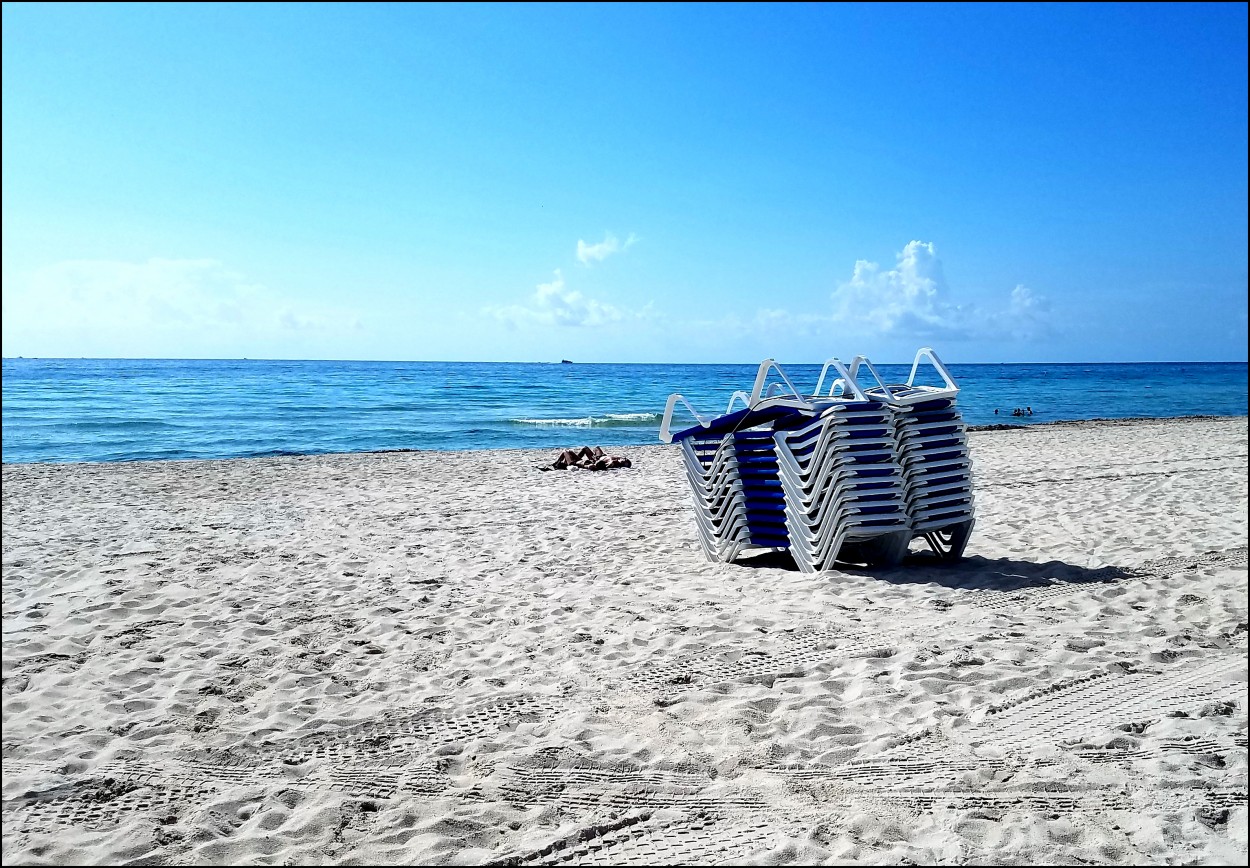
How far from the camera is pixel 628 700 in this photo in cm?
414

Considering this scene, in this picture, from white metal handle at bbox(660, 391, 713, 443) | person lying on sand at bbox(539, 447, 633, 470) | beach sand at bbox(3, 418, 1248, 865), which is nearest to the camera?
beach sand at bbox(3, 418, 1248, 865)

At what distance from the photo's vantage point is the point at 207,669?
4.57 m

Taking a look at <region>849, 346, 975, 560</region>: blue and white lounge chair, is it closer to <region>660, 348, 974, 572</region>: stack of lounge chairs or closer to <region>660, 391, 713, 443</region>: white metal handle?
<region>660, 348, 974, 572</region>: stack of lounge chairs

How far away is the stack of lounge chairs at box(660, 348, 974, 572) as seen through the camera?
20.4 feet

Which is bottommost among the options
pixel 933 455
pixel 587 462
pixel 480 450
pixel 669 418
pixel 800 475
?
pixel 480 450

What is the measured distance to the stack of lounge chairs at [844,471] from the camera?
20.4ft

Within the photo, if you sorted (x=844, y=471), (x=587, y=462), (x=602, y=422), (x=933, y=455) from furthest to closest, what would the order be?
(x=602, y=422) → (x=587, y=462) → (x=933, y=455) → (x=844, y=471)

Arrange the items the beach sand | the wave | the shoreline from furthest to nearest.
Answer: the wave
the shoreline
the beach sand

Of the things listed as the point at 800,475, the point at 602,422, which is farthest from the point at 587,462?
the point at 602,422

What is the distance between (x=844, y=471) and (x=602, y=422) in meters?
22.0

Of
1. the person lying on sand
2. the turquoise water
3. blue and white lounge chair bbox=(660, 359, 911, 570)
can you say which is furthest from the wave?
blue and white lounge chair bbox=(660, 359, 911, 570)

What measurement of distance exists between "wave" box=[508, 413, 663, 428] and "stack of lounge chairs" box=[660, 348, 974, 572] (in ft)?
65.0

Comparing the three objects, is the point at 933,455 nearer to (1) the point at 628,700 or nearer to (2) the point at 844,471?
(2) the point at 844,471

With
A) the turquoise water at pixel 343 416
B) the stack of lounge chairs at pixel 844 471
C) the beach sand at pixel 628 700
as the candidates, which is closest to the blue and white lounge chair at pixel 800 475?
the stack of lounge chairs at pixel 844 471
